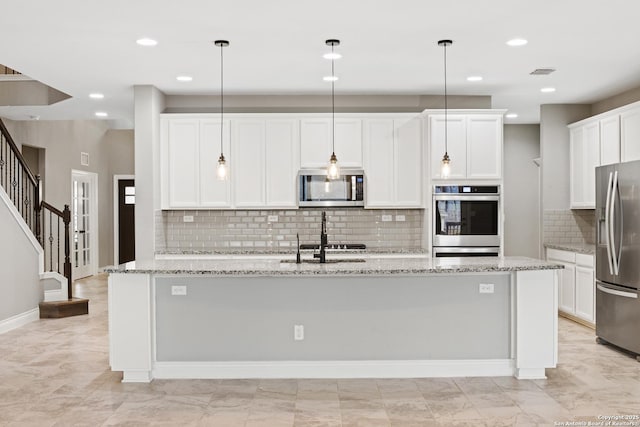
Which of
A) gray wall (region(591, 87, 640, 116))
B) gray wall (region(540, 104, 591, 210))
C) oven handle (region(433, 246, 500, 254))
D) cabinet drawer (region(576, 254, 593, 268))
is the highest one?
gray wall (region(591, 87, 640, 116))

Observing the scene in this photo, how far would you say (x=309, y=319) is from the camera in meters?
4.95

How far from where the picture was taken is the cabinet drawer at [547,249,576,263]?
7.12 m

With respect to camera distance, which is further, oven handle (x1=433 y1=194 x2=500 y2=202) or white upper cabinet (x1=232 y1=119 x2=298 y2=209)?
white upper cabinet (x1=232 y1=119 x2=298 y2=209)

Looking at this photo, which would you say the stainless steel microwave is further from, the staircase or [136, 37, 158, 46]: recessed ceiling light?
the staircase

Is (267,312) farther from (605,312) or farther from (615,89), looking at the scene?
(615,89)

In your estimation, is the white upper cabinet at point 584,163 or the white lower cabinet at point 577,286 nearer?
the white lower cabinet at point 577,286

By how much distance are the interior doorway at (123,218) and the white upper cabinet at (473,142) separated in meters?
7.53

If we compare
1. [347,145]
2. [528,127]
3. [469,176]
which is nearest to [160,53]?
[347,145]

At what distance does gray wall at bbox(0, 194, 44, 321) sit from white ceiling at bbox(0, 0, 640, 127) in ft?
5.47

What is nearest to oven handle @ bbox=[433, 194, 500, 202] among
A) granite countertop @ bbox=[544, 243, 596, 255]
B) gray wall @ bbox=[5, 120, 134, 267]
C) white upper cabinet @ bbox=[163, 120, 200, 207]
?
granite countertop @ bbox=[544, 243, 596, 255]

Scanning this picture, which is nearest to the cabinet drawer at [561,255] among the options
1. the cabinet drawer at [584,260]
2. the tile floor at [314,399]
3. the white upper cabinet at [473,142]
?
the cabinet drawer at [584,260]

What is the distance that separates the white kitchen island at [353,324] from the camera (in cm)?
491

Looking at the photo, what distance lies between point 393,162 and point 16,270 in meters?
4.41

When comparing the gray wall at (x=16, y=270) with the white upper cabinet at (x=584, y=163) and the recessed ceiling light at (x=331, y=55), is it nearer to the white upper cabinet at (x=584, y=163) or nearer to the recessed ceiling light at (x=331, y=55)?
the recessed ceiling light at (x=331, y=55)
